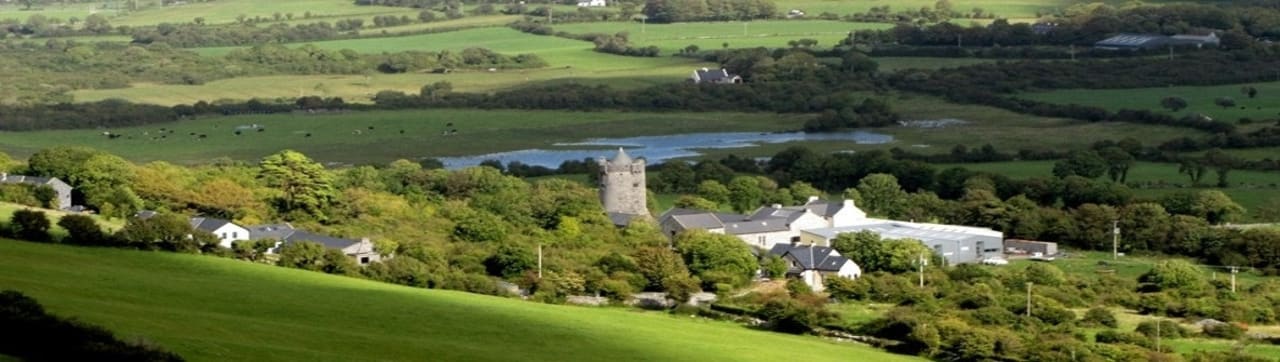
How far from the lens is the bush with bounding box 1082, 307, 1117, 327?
139 feet

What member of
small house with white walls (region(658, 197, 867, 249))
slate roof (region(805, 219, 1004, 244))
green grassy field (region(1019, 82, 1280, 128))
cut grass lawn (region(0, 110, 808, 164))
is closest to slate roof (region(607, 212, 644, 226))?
small house with white walls (region(658, 197, 867, 249))

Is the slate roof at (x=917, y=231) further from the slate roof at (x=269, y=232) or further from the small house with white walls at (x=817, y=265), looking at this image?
the slate roof at (x=269, y=232)

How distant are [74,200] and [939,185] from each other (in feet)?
78.1

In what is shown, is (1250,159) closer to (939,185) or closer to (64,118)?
(939,185)

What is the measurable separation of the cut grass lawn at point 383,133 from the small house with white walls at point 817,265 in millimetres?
27819

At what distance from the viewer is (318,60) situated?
117 metres

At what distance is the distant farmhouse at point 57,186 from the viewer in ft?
168

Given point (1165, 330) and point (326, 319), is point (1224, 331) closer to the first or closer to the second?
point (1165, 330)

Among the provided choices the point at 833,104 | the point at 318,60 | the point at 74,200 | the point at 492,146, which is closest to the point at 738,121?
the point at 833,104

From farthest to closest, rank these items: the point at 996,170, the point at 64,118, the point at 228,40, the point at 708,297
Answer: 1. the point at 228,40
2. the point at 64,118
3. the point at 996,170
4. the point at 708,297

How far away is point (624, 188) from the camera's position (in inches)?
2242

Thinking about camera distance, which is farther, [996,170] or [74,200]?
[996,170]

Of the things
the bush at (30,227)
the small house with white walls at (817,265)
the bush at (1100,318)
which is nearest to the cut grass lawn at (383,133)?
the small house with white walls at (817,265)

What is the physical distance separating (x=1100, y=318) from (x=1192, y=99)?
5229 cm
